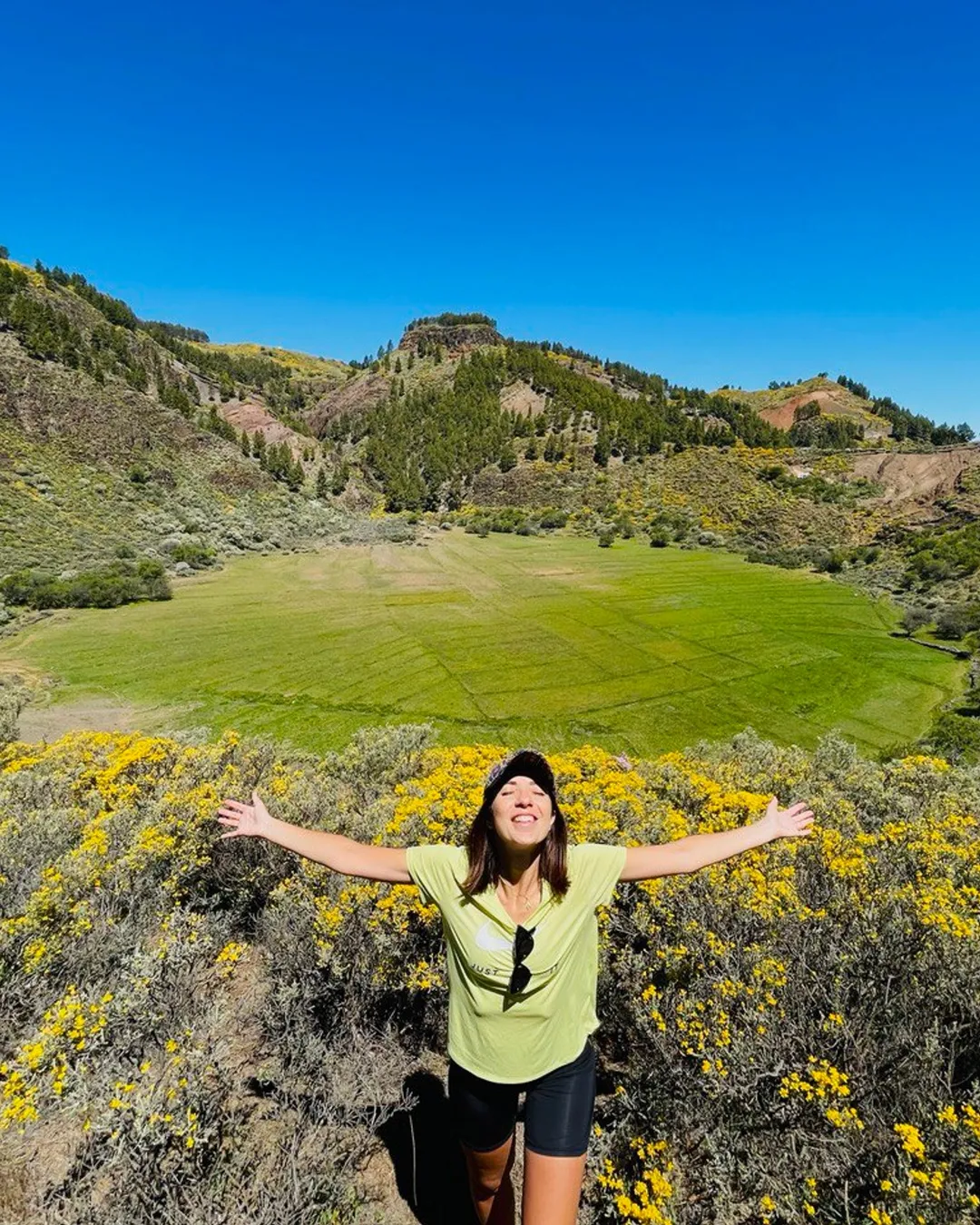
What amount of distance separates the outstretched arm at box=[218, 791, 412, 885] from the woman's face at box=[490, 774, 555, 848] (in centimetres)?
53

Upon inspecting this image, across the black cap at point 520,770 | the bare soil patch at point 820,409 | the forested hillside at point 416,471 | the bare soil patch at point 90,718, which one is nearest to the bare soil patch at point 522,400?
the forested hillside at point 416,471

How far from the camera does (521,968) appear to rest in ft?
8.30

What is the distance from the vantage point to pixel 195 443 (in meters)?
65.9

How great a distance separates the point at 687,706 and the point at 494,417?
8823cm

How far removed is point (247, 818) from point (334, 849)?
0.62 metres

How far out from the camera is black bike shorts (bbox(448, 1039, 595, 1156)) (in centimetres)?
260

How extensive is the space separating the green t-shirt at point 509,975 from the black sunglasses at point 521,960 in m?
0.02

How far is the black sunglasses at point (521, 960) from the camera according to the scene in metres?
2.52

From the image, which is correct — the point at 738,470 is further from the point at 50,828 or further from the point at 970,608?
the point at 50,828

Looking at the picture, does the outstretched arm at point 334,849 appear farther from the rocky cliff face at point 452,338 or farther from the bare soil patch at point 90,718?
the rocky cliff face at point 452,338

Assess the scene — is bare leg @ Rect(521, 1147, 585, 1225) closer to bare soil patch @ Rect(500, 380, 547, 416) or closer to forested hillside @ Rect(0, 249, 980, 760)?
forested hillside @ Rect(0, 249, 980, 760)

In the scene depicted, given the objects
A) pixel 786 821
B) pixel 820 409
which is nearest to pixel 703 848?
pixel 786 821

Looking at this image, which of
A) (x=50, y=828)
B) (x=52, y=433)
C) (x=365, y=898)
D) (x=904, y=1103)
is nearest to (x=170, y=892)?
(x=50, y=828)

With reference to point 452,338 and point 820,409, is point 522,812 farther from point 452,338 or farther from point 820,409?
point 452,338
